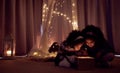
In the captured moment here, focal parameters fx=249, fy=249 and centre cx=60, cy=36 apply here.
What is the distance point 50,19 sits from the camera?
130 inches

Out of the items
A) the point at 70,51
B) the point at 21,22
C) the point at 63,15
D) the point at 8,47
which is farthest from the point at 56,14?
the point at 70,51

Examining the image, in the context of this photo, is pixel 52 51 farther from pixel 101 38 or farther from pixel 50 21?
pixel 101 38

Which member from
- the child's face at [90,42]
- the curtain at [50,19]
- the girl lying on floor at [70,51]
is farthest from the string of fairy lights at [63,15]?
the child's face at [90,42]

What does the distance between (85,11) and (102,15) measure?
244 mm

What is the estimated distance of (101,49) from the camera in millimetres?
2277

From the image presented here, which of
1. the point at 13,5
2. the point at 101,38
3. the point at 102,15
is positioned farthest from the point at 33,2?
the point at 101,38

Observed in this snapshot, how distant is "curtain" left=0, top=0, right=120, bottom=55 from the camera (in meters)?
3.24

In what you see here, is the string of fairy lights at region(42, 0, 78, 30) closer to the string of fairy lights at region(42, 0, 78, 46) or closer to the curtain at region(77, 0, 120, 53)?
the string of fairy lights at region(42, 0, 78, 46)

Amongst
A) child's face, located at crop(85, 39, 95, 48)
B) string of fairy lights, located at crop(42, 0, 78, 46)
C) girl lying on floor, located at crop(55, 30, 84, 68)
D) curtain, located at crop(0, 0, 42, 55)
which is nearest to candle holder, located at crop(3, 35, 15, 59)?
curtain, located at crop(0, 0, 42, 55)

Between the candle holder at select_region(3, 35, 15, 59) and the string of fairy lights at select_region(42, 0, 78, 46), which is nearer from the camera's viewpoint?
the candle holder at select_region(3, 35, 15, 59)

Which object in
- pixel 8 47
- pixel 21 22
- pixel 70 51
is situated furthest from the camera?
pixel 21 22

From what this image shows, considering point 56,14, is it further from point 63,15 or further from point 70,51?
point 70,51

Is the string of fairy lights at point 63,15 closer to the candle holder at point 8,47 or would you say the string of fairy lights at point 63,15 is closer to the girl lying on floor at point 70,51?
the candle holder at point 8,47

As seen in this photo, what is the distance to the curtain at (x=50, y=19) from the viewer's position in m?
3.24
